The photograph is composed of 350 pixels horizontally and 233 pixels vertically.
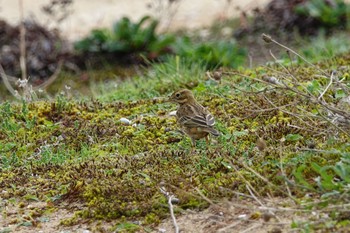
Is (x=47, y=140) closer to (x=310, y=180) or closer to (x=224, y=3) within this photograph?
(x=310, y=180)

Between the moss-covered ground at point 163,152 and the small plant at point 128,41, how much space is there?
3.41m

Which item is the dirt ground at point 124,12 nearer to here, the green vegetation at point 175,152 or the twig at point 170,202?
the green vegetation at point 175,152

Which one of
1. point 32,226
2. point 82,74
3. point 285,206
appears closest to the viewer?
point 285,206

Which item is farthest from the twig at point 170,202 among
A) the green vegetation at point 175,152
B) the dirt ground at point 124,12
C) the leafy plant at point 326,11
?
the dirt ground at point 124,12

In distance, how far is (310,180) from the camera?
18.9ft

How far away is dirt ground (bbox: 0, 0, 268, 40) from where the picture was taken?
14.4 metres

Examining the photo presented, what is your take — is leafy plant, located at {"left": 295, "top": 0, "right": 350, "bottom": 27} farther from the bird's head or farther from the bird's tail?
the bird's tail

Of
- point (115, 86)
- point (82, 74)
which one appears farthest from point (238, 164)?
point (82, 74)

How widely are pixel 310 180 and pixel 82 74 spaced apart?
693cm

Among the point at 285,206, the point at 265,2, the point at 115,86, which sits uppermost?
the point at 285,206

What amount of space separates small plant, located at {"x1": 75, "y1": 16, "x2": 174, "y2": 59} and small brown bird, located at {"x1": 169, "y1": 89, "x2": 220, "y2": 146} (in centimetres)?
485

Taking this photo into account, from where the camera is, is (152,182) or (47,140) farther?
(47,140)

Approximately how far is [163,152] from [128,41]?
232 inches

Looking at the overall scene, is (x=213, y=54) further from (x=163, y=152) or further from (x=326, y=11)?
(x=163, y=152)
